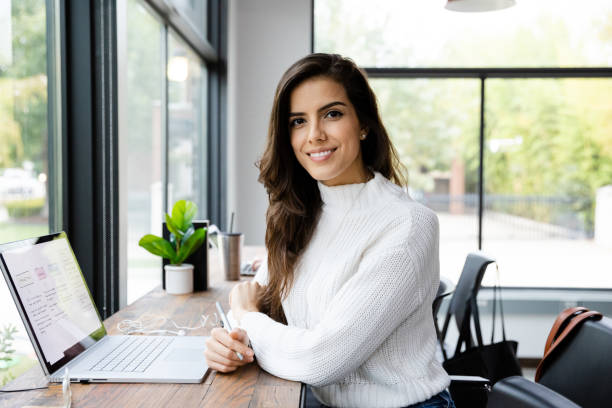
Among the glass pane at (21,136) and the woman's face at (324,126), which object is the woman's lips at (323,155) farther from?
the glass pane at (21,136)

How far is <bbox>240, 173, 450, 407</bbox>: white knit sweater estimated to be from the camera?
106 cm

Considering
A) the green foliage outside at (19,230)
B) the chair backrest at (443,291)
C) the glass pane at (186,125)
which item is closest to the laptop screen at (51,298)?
the green foliage outside at (19,230)

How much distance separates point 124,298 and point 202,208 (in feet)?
6.00

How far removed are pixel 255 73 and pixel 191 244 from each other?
95.8 inches

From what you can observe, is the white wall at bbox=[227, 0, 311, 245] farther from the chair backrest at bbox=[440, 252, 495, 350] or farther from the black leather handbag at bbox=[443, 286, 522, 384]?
the black leather handbag at bbox=[443, 286, 522, 384]

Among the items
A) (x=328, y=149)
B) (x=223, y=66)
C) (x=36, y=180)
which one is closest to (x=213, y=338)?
(x=328, y=149)

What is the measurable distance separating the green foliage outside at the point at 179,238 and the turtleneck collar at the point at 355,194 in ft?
1.96

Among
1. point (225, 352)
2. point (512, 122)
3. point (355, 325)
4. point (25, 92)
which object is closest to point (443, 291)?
point (355, 325)

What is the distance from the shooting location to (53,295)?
112 centimetres

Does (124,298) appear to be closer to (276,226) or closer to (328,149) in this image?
(276,226)

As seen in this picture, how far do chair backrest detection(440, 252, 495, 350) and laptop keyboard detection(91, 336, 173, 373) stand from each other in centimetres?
118

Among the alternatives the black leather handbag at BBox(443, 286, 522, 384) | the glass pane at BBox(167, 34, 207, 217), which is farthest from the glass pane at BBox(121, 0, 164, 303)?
the black leather handbag at BBox(443, 286, 522, 384)

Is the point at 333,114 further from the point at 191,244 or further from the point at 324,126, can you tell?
the point at 191,244

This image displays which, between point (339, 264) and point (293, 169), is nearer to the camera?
point (339, 264)
